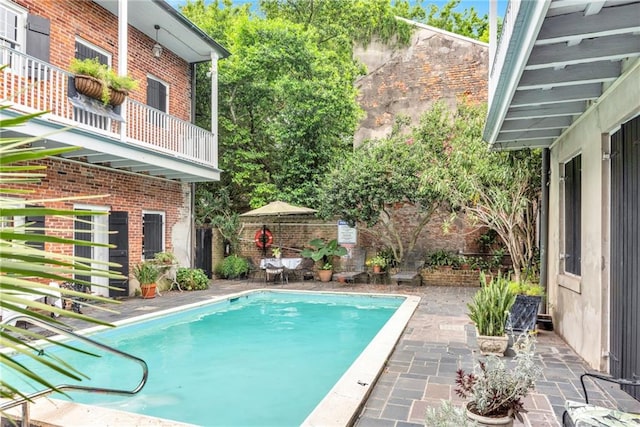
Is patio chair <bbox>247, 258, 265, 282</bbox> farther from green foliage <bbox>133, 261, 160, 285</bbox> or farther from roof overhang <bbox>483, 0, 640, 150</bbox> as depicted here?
roof overhang <bbox>483, 0, 640, 150</bbox>

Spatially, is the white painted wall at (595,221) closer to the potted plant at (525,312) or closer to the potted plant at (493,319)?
the potted plant at (525,312)

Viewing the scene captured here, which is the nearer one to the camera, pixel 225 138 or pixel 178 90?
pixel 178 90

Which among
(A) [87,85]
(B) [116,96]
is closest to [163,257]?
(B) [116,96]

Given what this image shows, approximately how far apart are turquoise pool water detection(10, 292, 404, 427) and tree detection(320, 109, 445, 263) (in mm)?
3071

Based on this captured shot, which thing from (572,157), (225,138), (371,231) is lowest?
(371,231)

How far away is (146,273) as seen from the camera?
A: 9703mm

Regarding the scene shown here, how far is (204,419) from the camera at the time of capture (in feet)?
13.3

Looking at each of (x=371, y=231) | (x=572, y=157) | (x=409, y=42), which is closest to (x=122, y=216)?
(x=371, y=231)

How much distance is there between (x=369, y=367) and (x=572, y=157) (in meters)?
4.17

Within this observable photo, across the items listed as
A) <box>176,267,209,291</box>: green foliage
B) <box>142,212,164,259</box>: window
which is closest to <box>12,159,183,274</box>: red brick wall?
<box>142,212,164,259</box>: window

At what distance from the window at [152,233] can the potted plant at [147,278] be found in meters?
1.01

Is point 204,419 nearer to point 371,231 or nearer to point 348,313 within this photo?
point 348,313

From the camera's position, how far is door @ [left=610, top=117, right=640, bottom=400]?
378 centimetres

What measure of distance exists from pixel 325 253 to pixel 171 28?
7540mm
